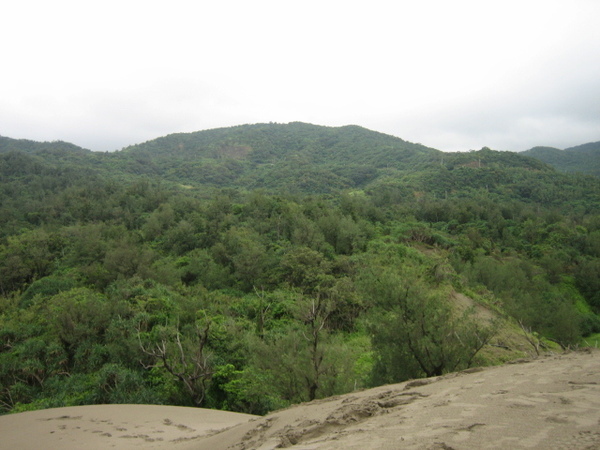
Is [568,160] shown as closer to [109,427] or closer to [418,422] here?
[418,422]

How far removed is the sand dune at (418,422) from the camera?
3.56 metres

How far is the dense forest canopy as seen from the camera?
412 inches

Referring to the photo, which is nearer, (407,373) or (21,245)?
(407,373)

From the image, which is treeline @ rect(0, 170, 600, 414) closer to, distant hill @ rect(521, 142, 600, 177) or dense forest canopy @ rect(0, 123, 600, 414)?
dense forest canopy @ rect(0, 123, 600, 414)

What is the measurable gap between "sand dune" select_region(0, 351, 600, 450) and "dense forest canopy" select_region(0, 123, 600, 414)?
2.67 m

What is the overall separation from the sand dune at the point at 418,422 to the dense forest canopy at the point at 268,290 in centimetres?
267

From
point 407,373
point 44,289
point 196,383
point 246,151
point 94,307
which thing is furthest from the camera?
point 246,151

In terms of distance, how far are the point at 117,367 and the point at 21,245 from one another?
32210 millimetres

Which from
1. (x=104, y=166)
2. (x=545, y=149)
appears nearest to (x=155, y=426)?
(x=104, y=166)

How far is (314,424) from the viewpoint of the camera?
501cm

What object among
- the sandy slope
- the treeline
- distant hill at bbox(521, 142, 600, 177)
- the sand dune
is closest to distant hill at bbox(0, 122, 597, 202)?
distant hill at bbox(521, 142, 600, 177)

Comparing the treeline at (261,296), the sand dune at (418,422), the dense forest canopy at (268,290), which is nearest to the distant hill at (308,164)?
the dense forest canopy at (268,290)

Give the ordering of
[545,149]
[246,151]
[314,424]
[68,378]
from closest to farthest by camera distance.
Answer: [314,424], [68,378], [246,151], [545,149]

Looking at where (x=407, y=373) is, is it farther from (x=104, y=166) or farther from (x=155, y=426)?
(x=104, y=166)
